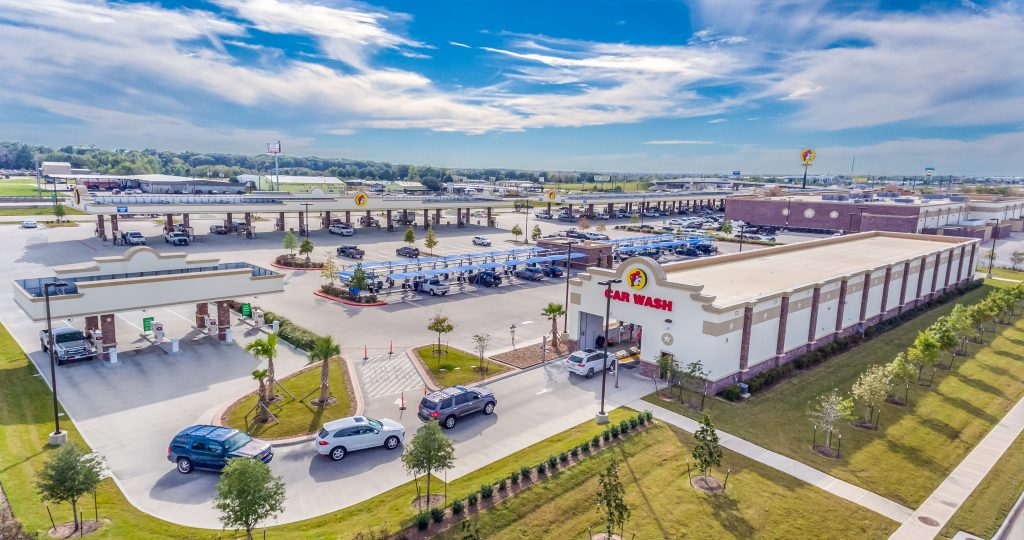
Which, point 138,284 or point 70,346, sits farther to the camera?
point 138,284

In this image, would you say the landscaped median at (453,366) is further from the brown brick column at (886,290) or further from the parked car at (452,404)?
the brown brick column at (886,290)

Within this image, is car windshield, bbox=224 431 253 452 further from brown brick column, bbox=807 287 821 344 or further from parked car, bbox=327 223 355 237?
parked car, bbox=327 223 355 237

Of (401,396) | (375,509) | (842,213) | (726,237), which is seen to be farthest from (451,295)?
(842,213)

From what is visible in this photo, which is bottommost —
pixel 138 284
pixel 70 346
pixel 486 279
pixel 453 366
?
pixel 453 366

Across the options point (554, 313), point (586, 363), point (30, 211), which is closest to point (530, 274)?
point (554, 313)

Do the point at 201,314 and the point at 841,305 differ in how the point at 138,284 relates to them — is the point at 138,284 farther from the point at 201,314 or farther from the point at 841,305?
the point at 841,305

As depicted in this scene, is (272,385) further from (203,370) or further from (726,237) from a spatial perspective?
(726,237)
